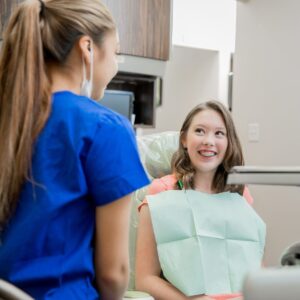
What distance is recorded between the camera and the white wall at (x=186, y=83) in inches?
177

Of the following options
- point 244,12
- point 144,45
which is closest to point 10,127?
point 144,45

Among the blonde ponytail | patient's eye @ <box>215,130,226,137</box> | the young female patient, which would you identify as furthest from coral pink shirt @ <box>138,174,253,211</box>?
the blonde ponytail

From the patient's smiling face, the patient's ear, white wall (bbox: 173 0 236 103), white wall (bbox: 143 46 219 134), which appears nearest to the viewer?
the patient's smiling face

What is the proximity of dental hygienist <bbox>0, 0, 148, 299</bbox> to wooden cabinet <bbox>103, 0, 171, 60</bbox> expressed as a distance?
3.78ft

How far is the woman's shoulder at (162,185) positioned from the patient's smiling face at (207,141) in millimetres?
99

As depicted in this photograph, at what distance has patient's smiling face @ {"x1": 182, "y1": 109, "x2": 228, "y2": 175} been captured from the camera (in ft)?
5.06

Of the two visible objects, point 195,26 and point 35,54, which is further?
point 195,26

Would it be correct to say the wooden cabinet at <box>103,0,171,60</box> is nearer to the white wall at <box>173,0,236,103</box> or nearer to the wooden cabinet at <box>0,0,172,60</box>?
the wooden cabinet at <box>0,0,172,60</box>

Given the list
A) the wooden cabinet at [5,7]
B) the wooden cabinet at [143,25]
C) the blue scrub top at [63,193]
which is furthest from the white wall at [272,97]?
the blue scrub top at [63,193]

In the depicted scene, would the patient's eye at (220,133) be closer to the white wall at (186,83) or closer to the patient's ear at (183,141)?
the patient's ear at (183,141)

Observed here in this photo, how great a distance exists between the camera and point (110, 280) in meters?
0.88

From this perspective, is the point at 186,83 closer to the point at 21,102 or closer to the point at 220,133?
the point at 220,133

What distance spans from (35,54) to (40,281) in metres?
0.42

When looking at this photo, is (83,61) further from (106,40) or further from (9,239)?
(9,239)
